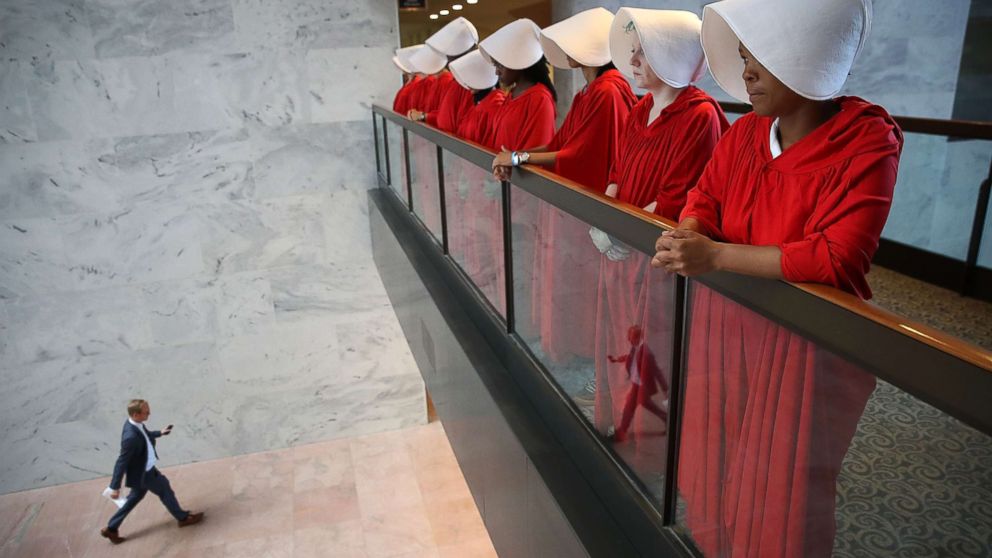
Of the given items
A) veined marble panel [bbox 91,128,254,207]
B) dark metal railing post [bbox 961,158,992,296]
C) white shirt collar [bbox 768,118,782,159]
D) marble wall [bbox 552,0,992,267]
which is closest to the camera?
white shirt collar [bbox 768,118,782,159]

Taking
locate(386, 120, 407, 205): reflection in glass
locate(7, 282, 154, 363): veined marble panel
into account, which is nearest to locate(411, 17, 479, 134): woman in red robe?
locate(386, 120, 407, 205): reflection in glass

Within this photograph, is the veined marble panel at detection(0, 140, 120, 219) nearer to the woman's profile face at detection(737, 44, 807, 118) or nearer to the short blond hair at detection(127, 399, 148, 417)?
the short blond hair at detection(127, 399, 148, 417)

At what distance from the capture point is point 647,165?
3.36 meters

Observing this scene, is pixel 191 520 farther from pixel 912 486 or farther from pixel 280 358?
pixel 912 486

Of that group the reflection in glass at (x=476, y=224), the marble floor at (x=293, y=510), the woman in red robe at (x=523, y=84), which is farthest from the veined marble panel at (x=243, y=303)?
the woman in red robe at (x=523, y=84)

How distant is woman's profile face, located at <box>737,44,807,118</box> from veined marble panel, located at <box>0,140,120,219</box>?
32.8 feet

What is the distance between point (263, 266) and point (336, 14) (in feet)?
12.6

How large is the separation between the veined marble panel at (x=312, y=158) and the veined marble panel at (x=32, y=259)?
280cm

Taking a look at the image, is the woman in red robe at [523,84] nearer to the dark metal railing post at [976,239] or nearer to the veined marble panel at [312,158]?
the dark metal railing post at [976,239]

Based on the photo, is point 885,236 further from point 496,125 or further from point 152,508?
point 152,508

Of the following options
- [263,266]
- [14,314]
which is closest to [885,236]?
[263,266]

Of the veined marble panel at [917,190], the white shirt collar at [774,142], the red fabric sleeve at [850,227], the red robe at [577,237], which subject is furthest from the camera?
the veined marble panel at [917,190]

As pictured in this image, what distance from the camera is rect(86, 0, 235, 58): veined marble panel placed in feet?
31.1

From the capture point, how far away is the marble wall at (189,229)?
9.76 meters
